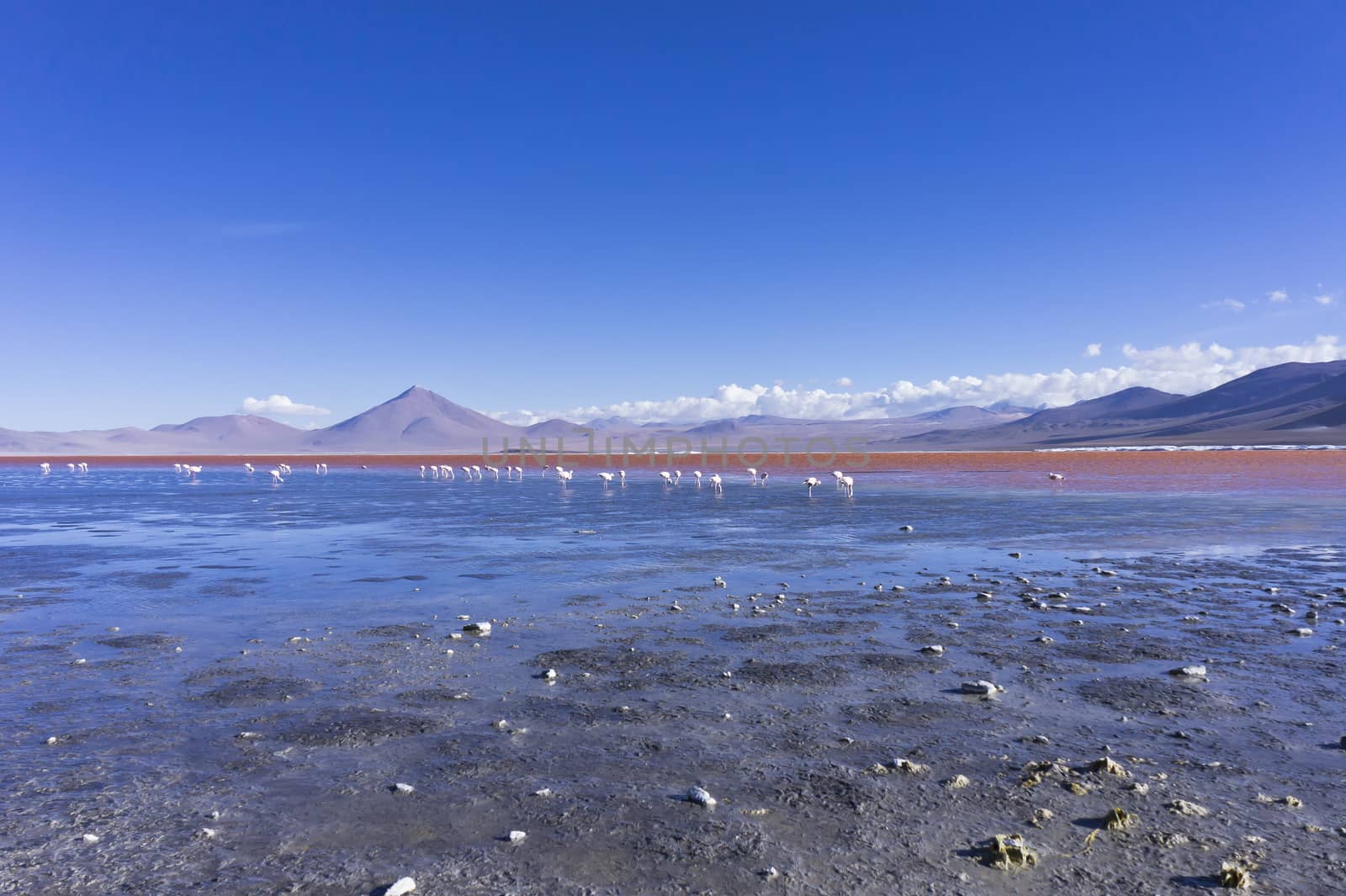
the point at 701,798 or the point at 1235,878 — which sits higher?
the point at 701,798

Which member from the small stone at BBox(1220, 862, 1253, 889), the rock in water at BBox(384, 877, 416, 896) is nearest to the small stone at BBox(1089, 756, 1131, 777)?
the small stone at BBox(1220, 862, 1253, 889)

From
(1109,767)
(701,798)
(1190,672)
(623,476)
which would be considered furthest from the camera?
(623,476)

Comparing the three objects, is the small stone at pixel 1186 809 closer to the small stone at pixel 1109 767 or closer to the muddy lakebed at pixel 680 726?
the muddy lakebed at pixel 680 726

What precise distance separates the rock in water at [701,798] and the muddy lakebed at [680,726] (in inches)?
1.0

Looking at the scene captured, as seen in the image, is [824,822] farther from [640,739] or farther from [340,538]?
[340,538]

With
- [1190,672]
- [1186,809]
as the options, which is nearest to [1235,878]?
[1186,809]

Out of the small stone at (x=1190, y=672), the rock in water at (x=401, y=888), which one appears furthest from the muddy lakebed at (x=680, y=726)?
the rock in water at (x=401, y=888)

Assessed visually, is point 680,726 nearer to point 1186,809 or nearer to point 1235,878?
point 1186,809

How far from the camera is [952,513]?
1053 inches

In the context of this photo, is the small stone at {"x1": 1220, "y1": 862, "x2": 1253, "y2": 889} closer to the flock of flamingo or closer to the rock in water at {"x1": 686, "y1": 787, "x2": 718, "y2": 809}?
the rock in water at {"x1": 686, "y1": 787, "x2": 718, "y2": 809}

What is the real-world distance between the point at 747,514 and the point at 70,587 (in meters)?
18.8

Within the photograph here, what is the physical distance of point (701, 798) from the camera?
18.1 ft

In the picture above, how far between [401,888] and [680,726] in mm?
3026

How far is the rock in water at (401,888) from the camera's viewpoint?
4.39 m
